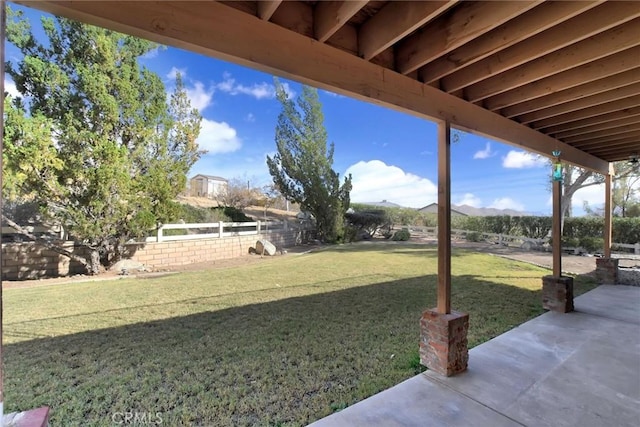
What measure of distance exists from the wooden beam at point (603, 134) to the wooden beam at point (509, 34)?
2923 millimetres

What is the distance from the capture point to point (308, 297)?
5.16 metres

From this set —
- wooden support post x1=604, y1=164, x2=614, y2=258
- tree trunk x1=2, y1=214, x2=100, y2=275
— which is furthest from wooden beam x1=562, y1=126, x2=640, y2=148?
tree trunk x1=2, y1=214, x2=100, y2=275

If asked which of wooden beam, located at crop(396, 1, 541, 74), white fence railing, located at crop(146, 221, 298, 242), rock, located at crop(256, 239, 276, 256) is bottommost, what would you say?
rock, located at crop(256, 239, 276, 256)

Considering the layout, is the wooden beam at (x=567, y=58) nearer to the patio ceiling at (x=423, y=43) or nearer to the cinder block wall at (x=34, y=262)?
the patio ceiling at (x=423, y=43)

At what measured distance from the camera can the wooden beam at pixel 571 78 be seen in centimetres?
227

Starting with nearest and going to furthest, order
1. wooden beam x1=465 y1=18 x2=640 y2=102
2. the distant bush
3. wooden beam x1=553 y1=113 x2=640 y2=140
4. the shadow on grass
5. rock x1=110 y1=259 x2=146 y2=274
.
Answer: wooden beam x1=465 y1=18 x2=640 y2=102, the shadow on grass, wooden beam x1=553 y1=113 x2=640 y2=140, rock x1=110 y1=259 x2=146 y2=274, the distant bush

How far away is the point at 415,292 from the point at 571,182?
12758 millimetres

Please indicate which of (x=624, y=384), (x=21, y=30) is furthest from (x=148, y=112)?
(x=624, y=384)

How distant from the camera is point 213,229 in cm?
1112

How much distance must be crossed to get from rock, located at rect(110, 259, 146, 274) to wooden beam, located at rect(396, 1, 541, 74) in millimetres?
7932

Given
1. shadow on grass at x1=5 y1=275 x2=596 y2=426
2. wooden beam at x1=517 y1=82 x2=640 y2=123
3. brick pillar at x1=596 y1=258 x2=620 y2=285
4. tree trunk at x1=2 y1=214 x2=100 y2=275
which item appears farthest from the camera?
tree trunk at x1=2 y1=214 x2=100 y2=275

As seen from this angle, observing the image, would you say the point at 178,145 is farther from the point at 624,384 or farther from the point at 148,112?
the point at 624,384

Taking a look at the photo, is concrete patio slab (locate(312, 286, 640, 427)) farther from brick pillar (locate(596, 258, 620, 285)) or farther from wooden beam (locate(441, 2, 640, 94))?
brick pillar (locate(596, 258, 620, 285))

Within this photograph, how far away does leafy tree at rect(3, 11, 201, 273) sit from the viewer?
6.49 metres
